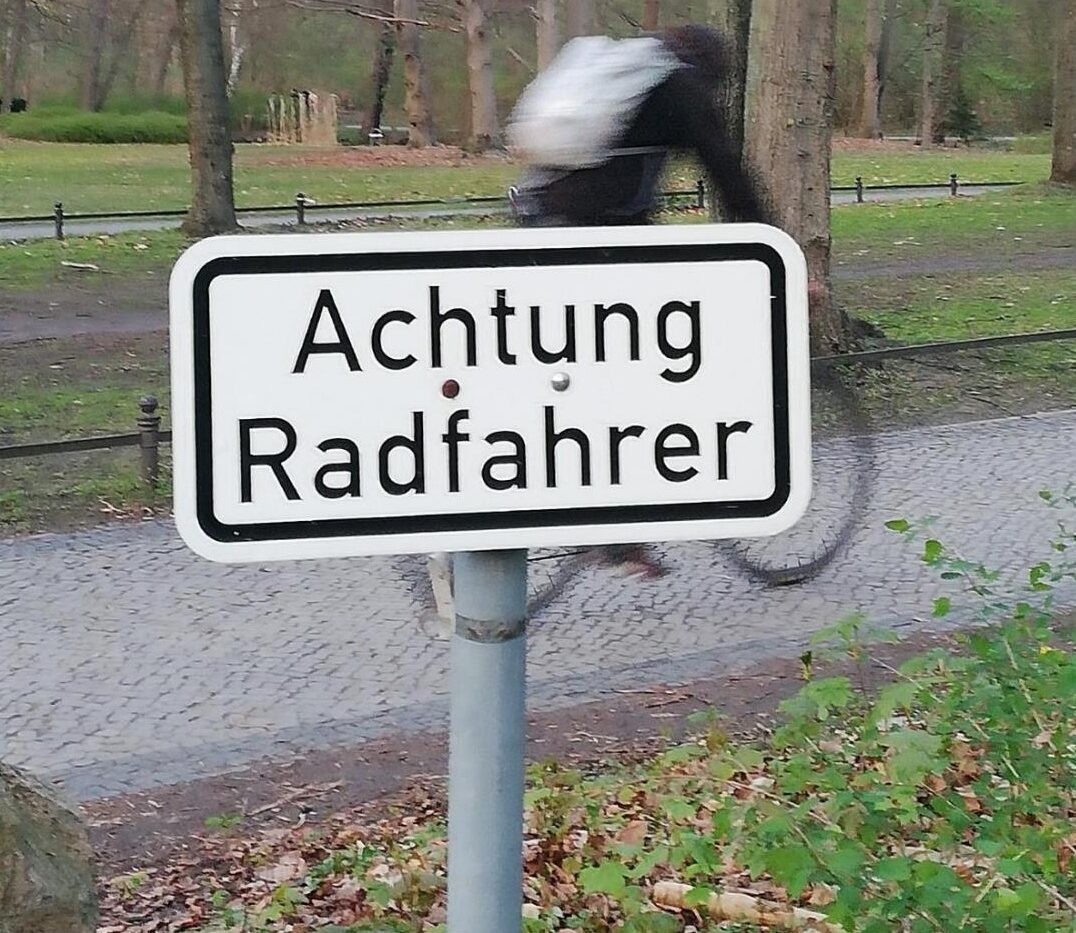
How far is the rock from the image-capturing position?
290cm

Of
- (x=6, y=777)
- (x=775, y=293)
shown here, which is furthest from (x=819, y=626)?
(x=775, y=293)

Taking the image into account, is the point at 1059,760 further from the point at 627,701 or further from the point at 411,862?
the point at 627,701

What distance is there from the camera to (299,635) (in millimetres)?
6910

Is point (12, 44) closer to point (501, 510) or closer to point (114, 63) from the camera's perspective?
point (114, 63)

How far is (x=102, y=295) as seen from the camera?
1694cm

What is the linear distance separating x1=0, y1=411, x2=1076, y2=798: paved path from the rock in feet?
5.80

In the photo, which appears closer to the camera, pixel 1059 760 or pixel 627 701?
pixel 1059 760

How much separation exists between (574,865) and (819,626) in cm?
300

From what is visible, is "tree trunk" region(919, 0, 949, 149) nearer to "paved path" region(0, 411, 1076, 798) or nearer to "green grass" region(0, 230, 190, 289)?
"green grass" region(0, 230, 190, 289)

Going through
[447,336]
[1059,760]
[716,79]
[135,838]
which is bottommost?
[135,838]

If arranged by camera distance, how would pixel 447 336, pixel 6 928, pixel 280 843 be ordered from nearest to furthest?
pixel 447 336 < pixel 6 928 < pixel 280 843

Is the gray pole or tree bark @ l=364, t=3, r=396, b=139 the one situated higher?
tree bark @ l=364, t=3, r=396, b=139

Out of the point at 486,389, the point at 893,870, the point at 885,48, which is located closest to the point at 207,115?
the point at 893,870

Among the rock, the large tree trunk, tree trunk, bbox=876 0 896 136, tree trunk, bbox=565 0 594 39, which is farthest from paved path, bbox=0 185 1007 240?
tree trunk, bbox=876 0 896 136
